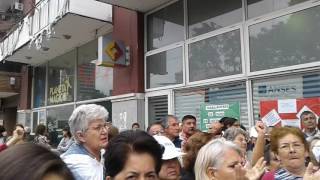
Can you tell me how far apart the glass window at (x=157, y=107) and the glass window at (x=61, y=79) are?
4350mm

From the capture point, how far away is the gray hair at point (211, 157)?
238cm

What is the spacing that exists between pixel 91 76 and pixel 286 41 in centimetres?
688

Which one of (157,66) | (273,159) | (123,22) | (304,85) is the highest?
(123,22)

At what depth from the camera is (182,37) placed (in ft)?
27.7

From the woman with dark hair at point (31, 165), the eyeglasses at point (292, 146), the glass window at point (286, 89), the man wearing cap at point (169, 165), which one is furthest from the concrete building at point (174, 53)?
the woman with dark hair at point (31, 165)

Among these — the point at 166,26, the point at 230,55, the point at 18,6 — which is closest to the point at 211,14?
the point at 230,55

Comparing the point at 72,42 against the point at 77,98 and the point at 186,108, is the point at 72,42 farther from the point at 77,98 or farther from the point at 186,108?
the point at 186,108

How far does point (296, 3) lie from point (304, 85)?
134 centimetres

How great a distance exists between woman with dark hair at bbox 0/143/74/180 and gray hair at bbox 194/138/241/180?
1.58 meters

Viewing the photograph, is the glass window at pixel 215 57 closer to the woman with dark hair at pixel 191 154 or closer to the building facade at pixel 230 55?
the building facade at pixel 230 55

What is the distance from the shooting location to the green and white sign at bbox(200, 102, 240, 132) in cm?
700

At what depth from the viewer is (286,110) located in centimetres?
606

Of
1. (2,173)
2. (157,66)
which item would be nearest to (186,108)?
(157,66)

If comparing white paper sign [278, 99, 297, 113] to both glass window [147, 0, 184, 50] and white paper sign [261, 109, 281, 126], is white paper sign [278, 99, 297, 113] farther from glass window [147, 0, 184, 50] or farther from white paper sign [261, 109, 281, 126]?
glass window [147, 0, 184, 50]
